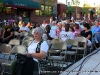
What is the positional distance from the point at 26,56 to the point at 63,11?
41008 mm

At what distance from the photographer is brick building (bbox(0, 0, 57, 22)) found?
28.7 metres

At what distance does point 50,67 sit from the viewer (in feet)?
27.1

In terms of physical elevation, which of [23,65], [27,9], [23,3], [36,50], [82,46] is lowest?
[82,46]

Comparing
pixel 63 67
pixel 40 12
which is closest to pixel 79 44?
pixel 63 67

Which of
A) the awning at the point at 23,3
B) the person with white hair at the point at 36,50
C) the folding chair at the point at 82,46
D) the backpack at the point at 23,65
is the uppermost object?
the awning at the point at 23,3

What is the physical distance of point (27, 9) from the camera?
1348 inches

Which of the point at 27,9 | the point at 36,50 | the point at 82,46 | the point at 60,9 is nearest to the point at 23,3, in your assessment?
the point at 27,9

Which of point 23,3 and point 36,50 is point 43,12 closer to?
point 23,3

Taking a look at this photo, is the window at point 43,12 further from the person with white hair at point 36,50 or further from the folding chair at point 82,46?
the person with white hair at point 36,50

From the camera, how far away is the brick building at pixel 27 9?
94.0 ft

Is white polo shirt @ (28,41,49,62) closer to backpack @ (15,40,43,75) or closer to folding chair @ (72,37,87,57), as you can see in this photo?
backpack @ (15,40,43,75)

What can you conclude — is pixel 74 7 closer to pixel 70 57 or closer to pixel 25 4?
pixel 25 4

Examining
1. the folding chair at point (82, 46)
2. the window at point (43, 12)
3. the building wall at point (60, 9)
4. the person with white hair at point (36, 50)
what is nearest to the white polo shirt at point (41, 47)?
the person with white hair at point (36, 50)

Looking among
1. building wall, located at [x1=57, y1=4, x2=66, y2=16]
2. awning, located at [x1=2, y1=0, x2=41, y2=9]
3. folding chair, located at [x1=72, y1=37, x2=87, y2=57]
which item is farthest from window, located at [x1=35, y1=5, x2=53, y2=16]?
folding chair, located at [x1=72, y1=37, x2=87, y2=57]
